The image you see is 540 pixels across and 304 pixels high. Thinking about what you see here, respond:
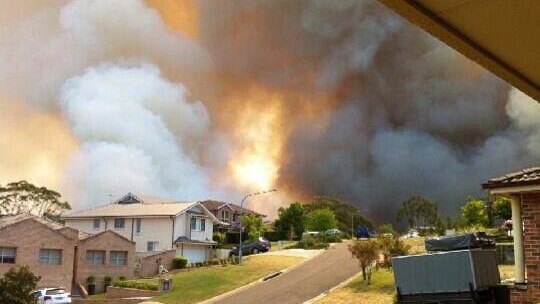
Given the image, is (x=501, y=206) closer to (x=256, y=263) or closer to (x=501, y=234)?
(x=501, y=234)

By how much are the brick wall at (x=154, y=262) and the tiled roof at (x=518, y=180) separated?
126 feet

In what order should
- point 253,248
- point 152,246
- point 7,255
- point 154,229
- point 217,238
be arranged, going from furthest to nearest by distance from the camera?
point 217,238 < point 154,229 < point 152,246 < point 253,248 < point 7,255

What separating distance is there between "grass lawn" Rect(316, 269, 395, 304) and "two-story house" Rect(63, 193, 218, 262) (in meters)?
27.6

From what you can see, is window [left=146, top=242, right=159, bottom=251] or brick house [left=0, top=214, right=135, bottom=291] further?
window [left=146, top=242, right=159, bottom=251]

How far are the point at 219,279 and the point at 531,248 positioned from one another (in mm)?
26861

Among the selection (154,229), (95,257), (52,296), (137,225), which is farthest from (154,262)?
(52,296)

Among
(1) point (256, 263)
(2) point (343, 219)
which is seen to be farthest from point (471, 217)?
(2) point (343, 219)

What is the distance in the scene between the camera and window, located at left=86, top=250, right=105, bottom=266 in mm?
46750

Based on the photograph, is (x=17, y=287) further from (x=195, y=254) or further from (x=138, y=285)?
(x=195, y=254)

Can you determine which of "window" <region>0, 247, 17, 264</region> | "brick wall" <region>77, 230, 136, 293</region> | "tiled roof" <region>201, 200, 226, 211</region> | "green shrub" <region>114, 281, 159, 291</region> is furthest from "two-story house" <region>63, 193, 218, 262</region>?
"tiled roof" <region>201, 200, 226, 211</region>

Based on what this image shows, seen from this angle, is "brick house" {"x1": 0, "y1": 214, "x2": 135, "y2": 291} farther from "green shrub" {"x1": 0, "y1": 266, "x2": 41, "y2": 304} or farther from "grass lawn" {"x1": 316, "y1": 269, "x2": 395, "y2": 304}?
"grass lawn" {"x1": 316, "y1": 269, "x2": 395, "y2": 304}

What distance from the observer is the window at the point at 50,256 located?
43297mm

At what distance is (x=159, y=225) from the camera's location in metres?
58.0

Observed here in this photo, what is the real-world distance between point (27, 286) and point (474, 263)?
24606mm
